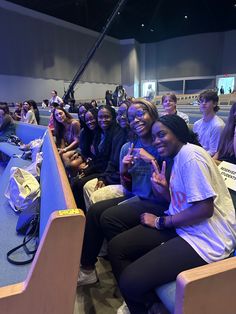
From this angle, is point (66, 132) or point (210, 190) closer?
point (210, 190)

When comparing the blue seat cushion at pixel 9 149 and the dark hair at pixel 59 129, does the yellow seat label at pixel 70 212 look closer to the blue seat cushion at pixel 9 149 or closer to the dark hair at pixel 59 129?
the dark hair at pixel 59 129

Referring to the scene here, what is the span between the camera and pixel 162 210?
1.72 metres

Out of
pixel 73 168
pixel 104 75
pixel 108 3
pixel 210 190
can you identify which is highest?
pixel 108 3

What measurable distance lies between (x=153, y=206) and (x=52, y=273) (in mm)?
859

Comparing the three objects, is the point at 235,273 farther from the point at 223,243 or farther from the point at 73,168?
the point at 73,168

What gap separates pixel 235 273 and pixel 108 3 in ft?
45.1

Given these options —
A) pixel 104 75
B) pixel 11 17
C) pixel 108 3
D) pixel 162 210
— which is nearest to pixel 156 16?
pixel 108 3

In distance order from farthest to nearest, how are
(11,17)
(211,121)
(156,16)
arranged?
(156,16) → (11,17) → (211,121)

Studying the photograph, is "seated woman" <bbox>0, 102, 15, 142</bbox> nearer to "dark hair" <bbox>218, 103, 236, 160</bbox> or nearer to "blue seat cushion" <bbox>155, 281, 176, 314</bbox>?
"dark hair" <bbox>218, 103, 236, 160</bbox>

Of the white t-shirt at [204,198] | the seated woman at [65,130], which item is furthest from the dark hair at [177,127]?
the seated woman at [65,130]

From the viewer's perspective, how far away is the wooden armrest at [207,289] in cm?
87

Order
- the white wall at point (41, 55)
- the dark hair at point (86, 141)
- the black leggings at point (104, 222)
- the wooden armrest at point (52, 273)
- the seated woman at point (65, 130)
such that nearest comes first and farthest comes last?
the wooden armrest at point (52, 273) < the black leggings at point (104, 222) < the dark hair at point (86, 141) < the seated woman at point (65, 130) < the white wall at point (41, 55)

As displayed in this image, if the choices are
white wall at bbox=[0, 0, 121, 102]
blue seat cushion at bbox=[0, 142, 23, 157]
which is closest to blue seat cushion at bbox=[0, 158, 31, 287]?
blue seat cushion at bbox=[0, 142, 23, 157]

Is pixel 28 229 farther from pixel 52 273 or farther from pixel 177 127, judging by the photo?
pixel 177 127
